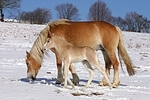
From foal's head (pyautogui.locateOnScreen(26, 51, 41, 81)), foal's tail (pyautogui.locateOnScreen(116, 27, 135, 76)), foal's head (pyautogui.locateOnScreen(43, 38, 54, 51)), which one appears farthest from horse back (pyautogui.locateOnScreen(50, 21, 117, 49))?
foal's head (pyautogui.locateOnScreen(26, 51, 41, 81))

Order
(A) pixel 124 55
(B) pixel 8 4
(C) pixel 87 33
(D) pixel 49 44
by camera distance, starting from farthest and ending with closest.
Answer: (B) pixel 8 4, (A) pixel 124 55, (C) pixel 87 33, (D) pixel 49 44

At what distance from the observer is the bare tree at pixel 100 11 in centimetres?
7350

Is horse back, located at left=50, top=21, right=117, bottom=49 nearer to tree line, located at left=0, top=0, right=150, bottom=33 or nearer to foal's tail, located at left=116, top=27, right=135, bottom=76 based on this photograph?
foal's tail, located at left=116, top=27, right=135, bottom=76

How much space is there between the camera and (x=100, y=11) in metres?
74.6

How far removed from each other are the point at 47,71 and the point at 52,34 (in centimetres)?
463

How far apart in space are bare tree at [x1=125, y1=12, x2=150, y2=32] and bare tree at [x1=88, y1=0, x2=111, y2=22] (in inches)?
218

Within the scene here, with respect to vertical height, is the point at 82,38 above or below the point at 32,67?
above

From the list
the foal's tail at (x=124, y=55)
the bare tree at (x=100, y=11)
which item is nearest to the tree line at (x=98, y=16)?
the bare tree at (x=100, y=11)

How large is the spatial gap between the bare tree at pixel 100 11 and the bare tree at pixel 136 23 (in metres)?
5.53

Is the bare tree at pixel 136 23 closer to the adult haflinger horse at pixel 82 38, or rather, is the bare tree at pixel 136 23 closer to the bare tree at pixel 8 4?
the bare tree at pixel 8 4

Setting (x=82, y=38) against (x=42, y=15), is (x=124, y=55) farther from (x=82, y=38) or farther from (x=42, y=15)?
(x=42, y=15)

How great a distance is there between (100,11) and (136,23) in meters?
9.14

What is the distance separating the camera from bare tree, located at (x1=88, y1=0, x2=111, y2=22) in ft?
241

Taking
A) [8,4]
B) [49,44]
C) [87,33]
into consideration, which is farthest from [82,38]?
[8,4]
